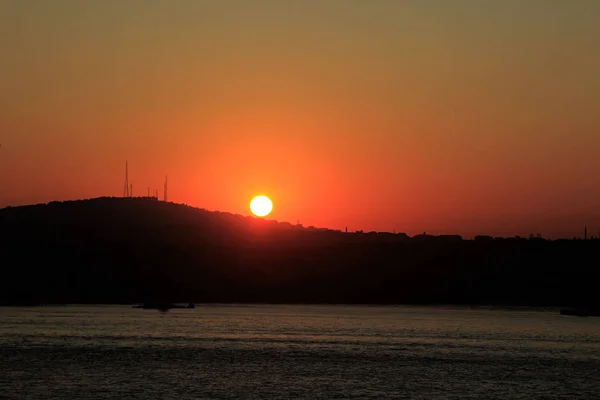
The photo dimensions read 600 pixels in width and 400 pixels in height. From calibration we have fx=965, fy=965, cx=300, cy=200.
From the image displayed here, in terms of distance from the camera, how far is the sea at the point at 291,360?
2813 inches

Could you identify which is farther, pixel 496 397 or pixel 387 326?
pixel 387 326

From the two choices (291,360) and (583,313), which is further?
(583,313)

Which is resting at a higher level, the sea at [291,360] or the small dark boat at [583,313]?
the small dark boat at [583,313]

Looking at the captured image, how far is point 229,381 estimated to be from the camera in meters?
75.8

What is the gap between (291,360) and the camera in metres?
92.4

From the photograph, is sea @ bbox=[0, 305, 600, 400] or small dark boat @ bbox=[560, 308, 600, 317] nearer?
sea @ bbox=[0, 305, 600, 400]

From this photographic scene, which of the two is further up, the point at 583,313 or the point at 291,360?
the point at 583,313

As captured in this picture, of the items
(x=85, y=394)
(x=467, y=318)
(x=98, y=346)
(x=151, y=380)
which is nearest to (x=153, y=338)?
(x=98, y=346)

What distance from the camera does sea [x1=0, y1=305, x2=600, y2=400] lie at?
234 ft

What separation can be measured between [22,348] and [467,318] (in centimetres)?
9394

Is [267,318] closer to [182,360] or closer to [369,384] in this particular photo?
[182,360]

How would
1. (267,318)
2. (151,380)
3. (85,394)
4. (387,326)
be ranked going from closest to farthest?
(85,394) < (151,380) < (387,326) < (267,318)

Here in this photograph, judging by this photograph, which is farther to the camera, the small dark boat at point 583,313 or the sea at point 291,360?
the small dark boat at point 583,313

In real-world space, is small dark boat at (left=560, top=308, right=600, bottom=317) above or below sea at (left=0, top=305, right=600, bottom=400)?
above
